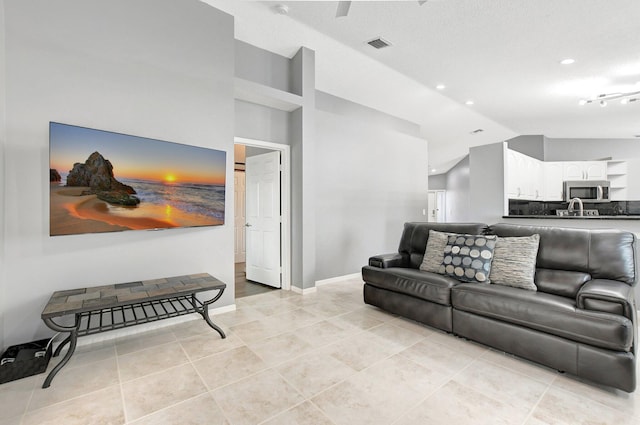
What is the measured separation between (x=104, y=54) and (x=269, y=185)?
237 cm

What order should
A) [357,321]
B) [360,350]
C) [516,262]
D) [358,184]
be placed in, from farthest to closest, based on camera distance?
[358,184], [357,321], [516,262], [360,350]

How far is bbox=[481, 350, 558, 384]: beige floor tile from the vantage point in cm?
211

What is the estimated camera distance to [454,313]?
2.69 m

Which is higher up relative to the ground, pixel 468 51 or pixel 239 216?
pixel 468 51

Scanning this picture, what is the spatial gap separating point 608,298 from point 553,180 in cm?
635

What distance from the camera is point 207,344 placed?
2594mm

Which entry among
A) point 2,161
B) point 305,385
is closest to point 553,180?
point 305,385

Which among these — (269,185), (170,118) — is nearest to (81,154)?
(170,118)

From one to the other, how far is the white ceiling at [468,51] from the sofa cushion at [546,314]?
2708 millimetres

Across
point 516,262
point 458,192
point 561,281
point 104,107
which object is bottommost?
point 561,281

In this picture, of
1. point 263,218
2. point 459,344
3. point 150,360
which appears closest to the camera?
point 150,360

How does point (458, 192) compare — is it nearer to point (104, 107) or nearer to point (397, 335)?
point (397, 335)

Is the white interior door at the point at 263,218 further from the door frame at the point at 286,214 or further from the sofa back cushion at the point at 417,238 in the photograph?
the sofa back cushion at the point at 417,238

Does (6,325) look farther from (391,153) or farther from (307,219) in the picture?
(391,153)
